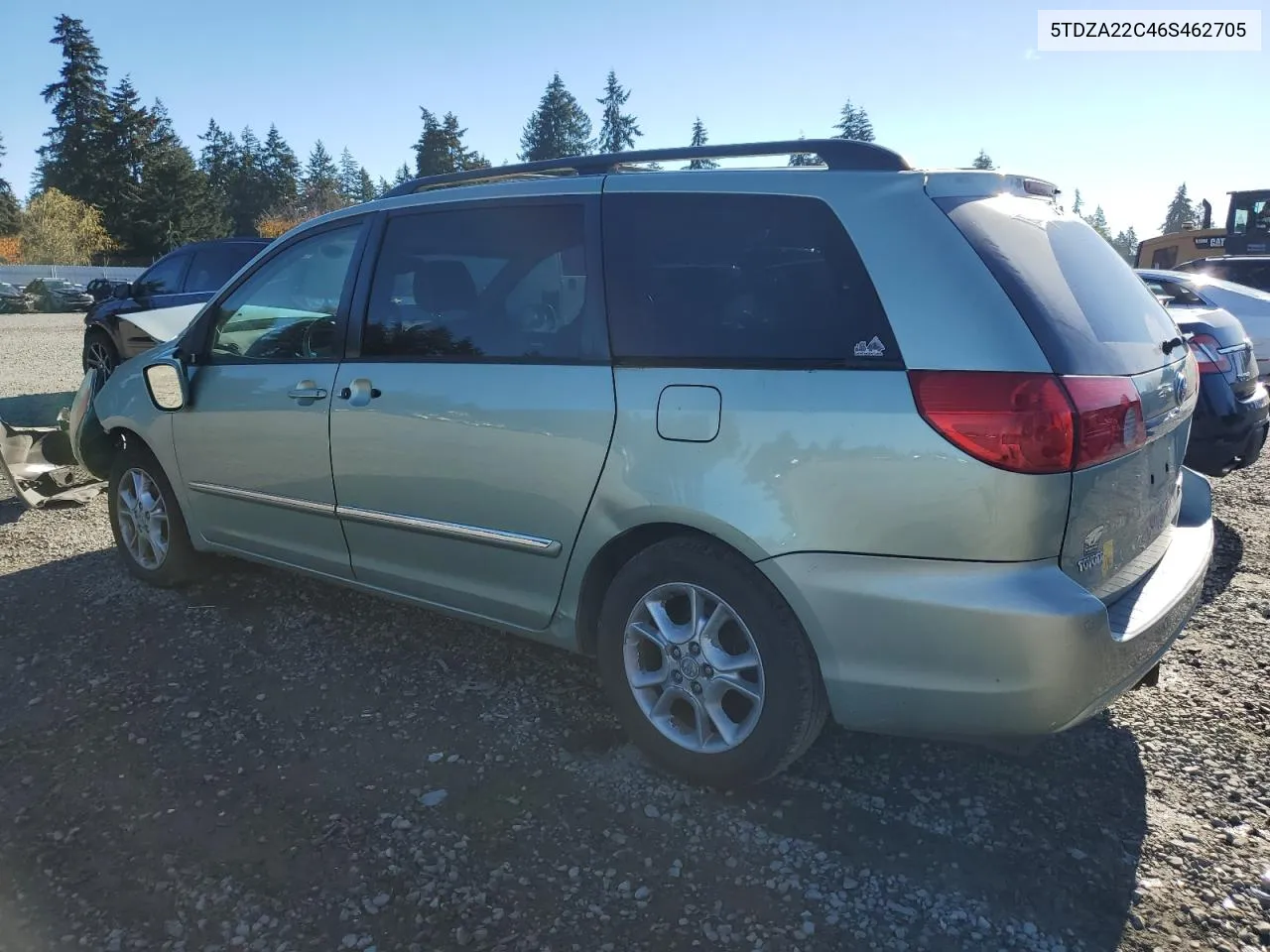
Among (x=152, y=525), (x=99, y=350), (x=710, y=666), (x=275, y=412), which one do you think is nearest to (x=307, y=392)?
(x=275, y=412)

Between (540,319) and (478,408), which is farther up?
(540,319)

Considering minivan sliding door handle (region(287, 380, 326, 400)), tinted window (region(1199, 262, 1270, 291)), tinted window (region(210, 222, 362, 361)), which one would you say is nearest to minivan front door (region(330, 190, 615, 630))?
minivan sliding door handle (region(287, 380, 326, 400))

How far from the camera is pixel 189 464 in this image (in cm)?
440

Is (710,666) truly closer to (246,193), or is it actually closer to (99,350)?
(99,350)

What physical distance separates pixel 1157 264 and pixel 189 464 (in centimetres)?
2575

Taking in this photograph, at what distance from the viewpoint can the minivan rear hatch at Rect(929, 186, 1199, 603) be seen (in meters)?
2.36

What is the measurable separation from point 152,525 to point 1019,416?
4.26 m

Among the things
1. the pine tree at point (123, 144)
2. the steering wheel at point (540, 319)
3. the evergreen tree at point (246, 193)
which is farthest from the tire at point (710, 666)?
the evergreen tree at point (246, 193)

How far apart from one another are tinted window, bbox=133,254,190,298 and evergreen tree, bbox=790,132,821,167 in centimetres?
1032

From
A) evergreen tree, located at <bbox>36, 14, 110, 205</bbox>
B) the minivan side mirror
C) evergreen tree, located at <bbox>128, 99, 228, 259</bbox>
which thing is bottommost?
the minivan side mirror

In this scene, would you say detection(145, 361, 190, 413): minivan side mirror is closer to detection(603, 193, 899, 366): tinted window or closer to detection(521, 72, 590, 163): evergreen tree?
detection(603, 193, 899, 366): tinted window

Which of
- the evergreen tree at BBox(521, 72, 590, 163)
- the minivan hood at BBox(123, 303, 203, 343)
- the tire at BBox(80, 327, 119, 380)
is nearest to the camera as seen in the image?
the minivan hood at BBox(123, 303, 203, 343)

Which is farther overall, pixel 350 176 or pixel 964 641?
pixel 350 176

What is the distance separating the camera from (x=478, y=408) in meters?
3.19
